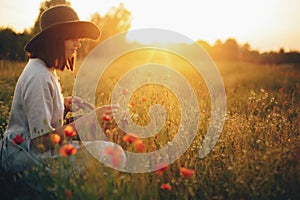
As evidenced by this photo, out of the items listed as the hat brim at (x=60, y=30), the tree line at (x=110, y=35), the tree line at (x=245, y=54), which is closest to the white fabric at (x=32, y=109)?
the hat brim at (x=60, y=30)

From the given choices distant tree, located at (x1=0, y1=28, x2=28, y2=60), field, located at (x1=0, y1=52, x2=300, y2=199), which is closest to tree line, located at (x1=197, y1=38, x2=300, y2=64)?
distant tree, located at (x1=0, y1=28, x2=28, y2=60)

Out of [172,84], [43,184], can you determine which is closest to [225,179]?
[43,184]

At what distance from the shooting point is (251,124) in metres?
3.65

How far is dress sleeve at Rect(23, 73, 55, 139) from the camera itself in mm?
2736

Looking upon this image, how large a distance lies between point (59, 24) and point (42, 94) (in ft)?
1.93

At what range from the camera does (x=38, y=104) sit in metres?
2.74

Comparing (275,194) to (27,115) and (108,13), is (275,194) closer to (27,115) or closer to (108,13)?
(27,115)

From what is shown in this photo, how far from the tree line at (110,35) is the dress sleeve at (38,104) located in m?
3.42

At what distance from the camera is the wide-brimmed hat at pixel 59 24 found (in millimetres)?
2969

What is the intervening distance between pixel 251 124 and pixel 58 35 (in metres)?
1.98

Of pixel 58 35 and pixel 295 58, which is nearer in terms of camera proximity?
pixel 58 35

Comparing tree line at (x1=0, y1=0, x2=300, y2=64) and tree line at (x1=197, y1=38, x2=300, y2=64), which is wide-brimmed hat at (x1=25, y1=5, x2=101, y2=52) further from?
tree line at (x1=197, y1=38, x2=300, y2=64)

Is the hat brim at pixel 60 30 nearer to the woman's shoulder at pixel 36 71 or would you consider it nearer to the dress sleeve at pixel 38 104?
the woman's shoulder at pixel 36 71

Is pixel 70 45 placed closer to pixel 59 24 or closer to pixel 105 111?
pixel 59 24
